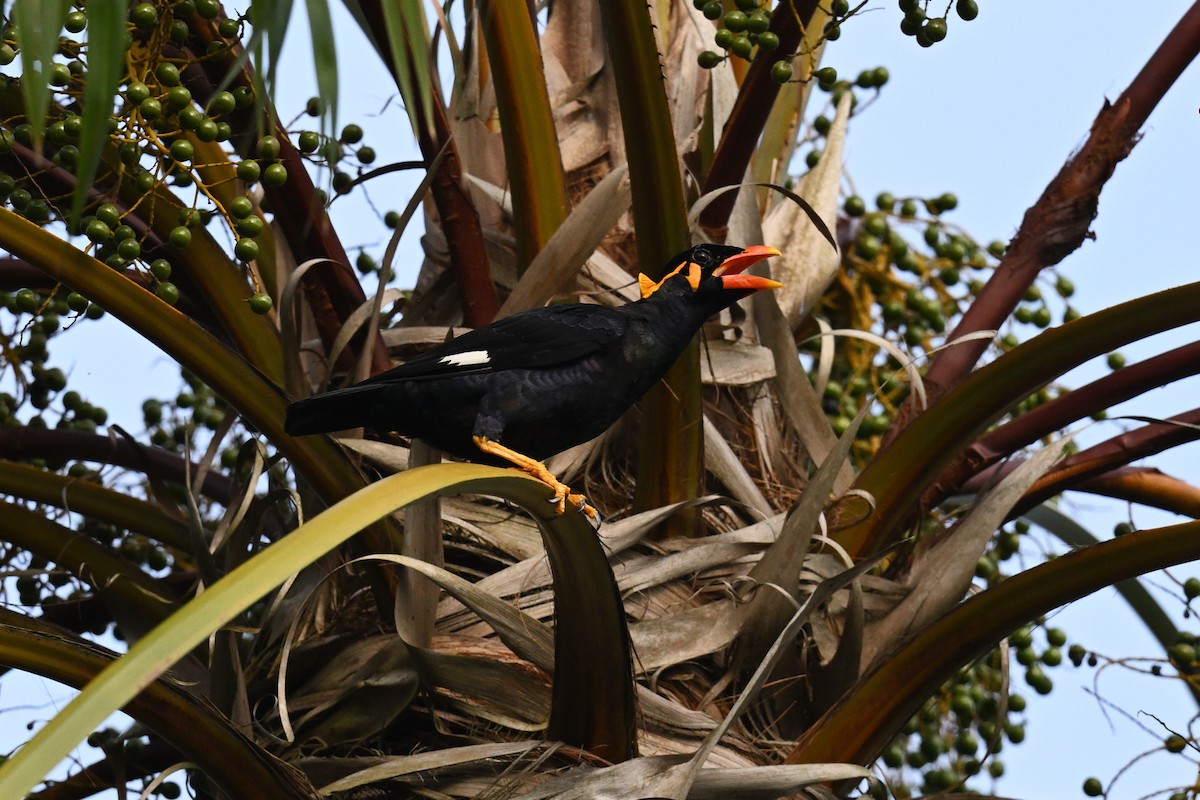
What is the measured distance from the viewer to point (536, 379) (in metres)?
2.15

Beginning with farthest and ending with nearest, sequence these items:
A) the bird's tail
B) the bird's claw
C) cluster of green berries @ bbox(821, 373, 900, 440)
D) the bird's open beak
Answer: cluster of green berries @ bbox(821, 373, 900, 440), the bird's open beak, the bird's tail, the bird's claw

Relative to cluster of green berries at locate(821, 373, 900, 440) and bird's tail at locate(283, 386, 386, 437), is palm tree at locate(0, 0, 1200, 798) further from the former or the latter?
cluster of green berries at locate(821, 373, 900, 440)

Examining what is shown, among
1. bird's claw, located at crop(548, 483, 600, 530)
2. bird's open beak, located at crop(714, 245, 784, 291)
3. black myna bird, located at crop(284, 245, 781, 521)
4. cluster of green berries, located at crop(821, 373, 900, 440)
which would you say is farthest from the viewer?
cluster of green berries, located at crop(821, 373, 900, 440)

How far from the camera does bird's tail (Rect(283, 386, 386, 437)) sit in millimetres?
1953

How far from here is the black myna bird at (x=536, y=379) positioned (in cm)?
210

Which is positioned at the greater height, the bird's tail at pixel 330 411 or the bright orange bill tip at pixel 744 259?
the bright orange bill tip at pixel 744 259

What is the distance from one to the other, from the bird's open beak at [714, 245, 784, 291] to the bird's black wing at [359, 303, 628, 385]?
0.22 meters

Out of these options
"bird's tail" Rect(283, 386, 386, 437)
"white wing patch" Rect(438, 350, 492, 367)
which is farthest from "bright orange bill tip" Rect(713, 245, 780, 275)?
"bird's tail" Rect(283, 386, 386, 437)

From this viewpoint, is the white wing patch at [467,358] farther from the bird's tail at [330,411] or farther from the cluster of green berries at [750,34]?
the cluster of green berries at [750,34]

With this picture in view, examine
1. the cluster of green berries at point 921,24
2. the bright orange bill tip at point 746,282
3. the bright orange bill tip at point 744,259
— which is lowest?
the bright orange bill tip at point 746,282

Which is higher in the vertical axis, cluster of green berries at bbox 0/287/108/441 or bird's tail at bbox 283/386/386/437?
cluster of green berries at bbox 0/287/108/441

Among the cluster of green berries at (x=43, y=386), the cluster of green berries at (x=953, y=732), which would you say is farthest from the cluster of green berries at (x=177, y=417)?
the cluster of green berries at (x=953, y=732)

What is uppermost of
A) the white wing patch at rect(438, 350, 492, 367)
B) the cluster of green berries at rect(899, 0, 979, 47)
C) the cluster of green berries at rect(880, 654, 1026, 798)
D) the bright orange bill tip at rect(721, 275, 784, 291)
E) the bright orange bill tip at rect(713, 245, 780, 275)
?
the cluster of green berries at rect(899, 0, 979, 47)

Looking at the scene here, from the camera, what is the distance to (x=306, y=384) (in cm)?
222
